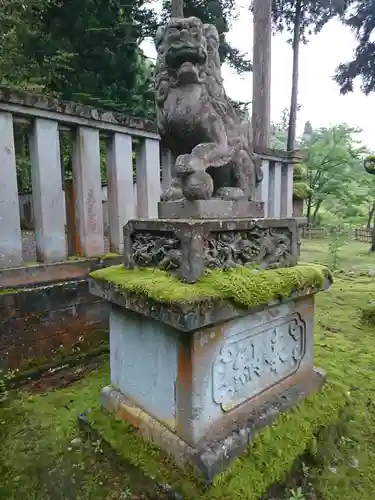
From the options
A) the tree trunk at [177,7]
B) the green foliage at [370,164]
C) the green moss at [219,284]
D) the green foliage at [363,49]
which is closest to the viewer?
the green moss at [219,284]

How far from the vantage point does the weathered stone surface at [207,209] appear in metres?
1.70

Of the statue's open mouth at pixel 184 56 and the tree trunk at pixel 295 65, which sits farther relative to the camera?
the tree trunk at pixel 295 65

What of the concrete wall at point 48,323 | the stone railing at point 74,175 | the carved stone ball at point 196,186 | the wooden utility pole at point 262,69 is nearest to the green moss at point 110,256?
the stone railing at point 74,175

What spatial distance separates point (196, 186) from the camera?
5.55 ft

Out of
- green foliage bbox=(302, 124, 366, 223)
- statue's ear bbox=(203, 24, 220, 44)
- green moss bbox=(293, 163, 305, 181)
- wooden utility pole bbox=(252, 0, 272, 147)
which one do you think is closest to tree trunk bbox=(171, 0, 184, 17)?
wooden utility pole bbox=(252, 0, 272, 147)

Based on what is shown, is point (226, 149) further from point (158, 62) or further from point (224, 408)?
point (224, 408)

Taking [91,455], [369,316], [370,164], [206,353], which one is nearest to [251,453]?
[206,353]

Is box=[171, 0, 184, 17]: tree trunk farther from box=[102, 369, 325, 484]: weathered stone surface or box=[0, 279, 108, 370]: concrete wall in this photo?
box=[102, 369, 325, 484]: weathered stone surface

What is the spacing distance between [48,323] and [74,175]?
3.93 ft

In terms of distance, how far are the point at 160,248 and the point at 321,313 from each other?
338 centimetres

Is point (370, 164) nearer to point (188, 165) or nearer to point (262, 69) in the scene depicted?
point (262, 69)

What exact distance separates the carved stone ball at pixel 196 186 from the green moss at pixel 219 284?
396mm

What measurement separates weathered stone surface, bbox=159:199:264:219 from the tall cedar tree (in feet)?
32.9

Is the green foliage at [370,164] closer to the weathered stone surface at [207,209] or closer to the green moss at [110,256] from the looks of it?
the weathered stone surface at [207,209]
